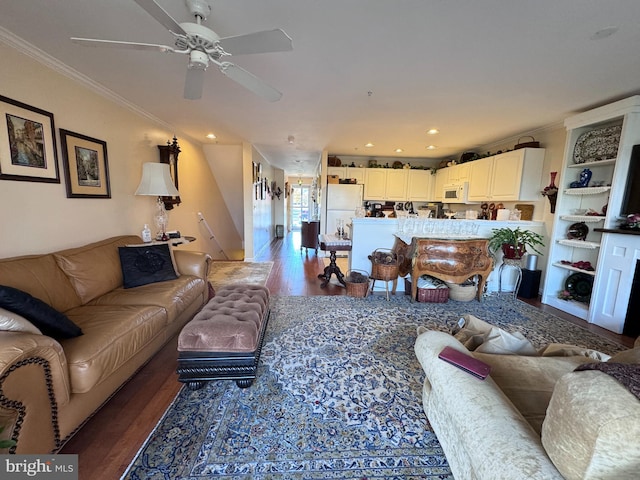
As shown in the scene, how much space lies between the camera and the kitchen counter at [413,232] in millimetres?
3756

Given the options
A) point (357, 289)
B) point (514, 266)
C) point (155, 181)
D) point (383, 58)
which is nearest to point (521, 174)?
point (514, 266)

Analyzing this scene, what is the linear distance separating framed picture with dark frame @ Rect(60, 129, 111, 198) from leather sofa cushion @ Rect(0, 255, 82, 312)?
2.81 feet

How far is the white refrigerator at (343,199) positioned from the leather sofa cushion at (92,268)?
4315 mm

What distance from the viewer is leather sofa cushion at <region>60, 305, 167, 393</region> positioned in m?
1.37

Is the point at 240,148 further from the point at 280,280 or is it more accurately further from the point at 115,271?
the point at 115,271

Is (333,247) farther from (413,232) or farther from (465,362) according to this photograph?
(465,362)

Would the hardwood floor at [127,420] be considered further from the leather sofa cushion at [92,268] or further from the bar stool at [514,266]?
the bar stool at [514,266]

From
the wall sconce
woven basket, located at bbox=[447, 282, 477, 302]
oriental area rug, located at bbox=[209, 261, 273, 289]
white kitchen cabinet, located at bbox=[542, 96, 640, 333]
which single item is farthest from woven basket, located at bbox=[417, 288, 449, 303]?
the wall sconce

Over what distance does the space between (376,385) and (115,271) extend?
2.55 m

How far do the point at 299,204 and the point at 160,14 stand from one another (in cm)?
1207

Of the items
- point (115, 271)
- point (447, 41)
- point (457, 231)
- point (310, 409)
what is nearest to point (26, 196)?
point (115, 271)

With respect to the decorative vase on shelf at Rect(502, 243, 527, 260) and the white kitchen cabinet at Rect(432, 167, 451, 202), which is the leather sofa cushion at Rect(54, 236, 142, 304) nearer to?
the decorative vase on shelf at Rect(502, 243, 527, 260)

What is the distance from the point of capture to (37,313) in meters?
1.41

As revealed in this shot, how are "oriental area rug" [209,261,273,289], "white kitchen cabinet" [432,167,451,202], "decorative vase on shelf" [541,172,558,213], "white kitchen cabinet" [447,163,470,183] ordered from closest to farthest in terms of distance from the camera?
1. "decorative vase on shelf" [541,172,558,213]
2. "oriental area rug" [209,261,273,289]
3. "white kitchen cabinet" [447,163,470,183]
4. "white kitchen cabinet" [432,167,451,202]
